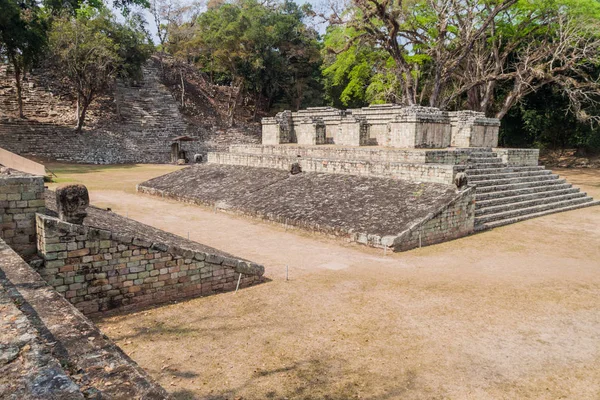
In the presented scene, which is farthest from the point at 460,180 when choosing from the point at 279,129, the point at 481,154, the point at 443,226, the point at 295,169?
the point at 279,129

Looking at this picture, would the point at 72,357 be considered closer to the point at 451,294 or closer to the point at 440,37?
the point at 451,294

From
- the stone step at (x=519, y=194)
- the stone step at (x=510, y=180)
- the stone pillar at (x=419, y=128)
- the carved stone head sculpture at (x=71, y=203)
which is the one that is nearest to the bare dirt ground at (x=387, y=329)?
the carved stone head sculpture at (x=71, y=203)

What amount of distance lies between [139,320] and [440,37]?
22831 mm

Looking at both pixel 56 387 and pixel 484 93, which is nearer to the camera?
pixel 56 387

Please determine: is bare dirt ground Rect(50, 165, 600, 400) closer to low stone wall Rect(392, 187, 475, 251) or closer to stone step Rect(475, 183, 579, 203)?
low stone wall Rect(392, 187, 475, 251)

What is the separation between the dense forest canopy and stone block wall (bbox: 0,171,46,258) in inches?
771

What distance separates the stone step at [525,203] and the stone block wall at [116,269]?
939 cm

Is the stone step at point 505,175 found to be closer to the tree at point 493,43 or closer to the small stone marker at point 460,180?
the small stone marker at point 460,180

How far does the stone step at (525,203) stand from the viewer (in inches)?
536

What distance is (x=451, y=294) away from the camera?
773 centimetres

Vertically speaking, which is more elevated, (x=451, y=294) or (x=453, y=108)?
(x=453, y=108)

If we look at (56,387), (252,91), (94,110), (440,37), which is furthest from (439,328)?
(252,91)

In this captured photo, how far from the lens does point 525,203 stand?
49.6 feet

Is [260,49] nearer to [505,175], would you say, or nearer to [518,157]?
[518,157]
